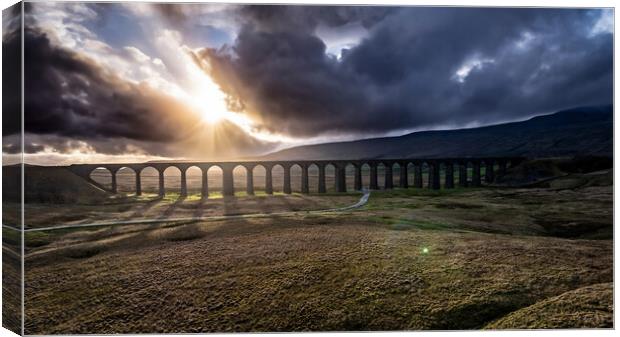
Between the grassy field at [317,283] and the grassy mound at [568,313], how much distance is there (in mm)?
44

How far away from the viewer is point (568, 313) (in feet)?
41.1

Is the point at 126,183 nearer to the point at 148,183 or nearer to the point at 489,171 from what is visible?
the point at 148,183

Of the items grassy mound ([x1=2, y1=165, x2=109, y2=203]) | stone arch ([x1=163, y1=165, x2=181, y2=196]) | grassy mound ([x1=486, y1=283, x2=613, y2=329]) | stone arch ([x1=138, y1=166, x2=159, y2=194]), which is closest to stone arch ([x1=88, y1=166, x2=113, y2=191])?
stone arch ([x1=138, y1=166, x2=159, y2=194])

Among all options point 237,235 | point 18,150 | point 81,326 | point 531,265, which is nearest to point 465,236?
point 531,265

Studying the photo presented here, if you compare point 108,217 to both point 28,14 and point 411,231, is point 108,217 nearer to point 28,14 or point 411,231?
point 28,14

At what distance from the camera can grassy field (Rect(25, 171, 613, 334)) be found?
13.3 m

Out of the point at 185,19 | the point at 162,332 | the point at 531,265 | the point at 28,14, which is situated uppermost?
the point at 185,19

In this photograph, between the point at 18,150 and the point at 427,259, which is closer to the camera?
the point at 18,150

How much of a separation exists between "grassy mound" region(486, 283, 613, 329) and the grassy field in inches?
1.7

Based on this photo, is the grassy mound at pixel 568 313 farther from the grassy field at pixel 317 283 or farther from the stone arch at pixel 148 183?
the stone arch at pixel 148 183

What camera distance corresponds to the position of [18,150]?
13320 mm

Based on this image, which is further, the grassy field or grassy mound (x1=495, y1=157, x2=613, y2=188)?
grassy mound (x1=495, y1=157, x2=613, y2=188)

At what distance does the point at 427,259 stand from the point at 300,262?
260 inches

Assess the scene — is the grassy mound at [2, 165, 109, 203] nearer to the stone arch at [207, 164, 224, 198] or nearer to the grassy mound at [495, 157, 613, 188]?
the stone arch at [207, 164, 224, 198]
